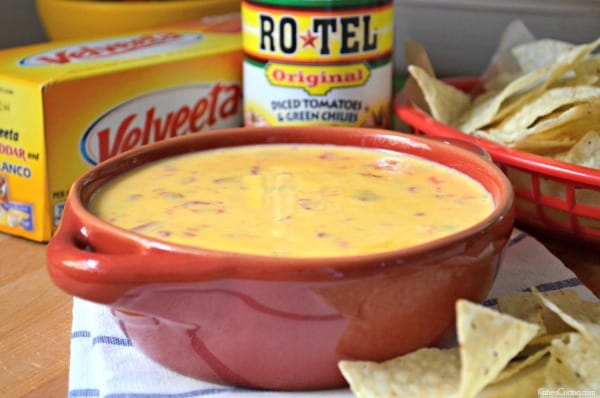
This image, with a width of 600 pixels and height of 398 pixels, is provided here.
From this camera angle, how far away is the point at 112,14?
1742mm

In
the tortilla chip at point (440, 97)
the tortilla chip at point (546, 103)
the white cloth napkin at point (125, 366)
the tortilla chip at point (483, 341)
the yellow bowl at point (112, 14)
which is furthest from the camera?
the yellow bowl at point (112, 14)

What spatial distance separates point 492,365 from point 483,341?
0.02m

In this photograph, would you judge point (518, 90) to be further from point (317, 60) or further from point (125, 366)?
point (125, 366)

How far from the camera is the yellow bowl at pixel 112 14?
1744 mm

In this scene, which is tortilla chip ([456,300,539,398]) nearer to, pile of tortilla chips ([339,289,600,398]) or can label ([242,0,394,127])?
pile of tortilla chips ([339,289,600,398])

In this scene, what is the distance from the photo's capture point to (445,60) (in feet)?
6.09

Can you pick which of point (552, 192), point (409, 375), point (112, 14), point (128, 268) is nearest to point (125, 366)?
point (128, 268)

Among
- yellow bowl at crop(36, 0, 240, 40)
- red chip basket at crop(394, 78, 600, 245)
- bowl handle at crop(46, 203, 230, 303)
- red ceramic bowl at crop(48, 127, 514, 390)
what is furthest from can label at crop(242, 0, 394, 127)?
bowl handle at crop(46, 203, 230, 303)

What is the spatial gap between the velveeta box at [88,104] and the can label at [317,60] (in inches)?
3.4

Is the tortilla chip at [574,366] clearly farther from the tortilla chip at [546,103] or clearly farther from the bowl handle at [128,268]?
the tortilla chip at [546,103]

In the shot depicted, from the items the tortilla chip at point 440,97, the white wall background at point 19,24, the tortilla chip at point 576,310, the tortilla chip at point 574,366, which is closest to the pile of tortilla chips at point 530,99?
the tortilla chip at point 440,97

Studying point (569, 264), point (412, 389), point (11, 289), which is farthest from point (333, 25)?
point (412, 389)

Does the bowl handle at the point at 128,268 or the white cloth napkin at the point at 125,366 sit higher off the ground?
the bowl handle at the point at 128,268

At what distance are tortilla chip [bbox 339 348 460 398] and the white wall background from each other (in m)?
1.39
